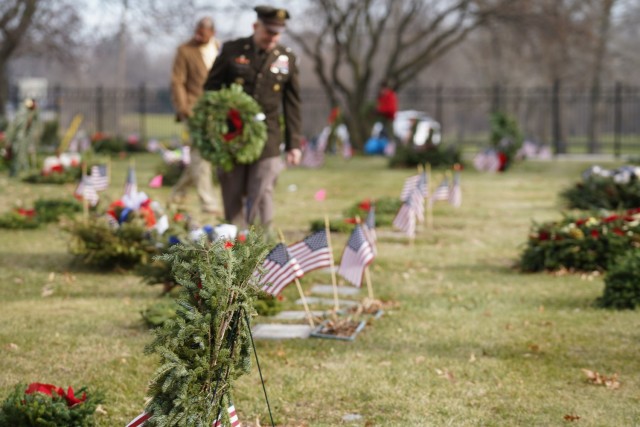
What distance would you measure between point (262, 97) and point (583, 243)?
3.27m

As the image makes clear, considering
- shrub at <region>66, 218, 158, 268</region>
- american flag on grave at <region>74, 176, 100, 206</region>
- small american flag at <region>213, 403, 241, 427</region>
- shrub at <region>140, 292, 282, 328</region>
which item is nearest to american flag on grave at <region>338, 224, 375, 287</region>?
shrub at <region>140, 292, 282, 328</region>

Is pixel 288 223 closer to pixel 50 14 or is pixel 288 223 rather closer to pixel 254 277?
pixel 254 277

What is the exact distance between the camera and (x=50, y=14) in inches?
1101

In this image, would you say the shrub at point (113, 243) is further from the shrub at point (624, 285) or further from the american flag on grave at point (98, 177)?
the shrub at point (624, 285)

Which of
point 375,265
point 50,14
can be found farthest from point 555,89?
point 375,265

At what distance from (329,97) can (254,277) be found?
25.9 m

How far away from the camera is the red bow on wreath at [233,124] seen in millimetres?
8117

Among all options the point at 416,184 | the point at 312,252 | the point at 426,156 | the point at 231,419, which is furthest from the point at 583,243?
the point at 426,156

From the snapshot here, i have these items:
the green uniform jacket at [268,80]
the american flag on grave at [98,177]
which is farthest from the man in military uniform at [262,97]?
the american flag on grave at [98,177]

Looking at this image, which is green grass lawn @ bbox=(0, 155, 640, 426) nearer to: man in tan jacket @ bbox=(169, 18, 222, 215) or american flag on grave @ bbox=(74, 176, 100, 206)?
american flag on grave @ bbox=(74, 176, 100, 206)

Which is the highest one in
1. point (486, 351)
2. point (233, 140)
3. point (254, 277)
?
point (233, 140)

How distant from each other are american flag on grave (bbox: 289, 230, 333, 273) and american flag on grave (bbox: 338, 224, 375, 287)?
15.9 inches

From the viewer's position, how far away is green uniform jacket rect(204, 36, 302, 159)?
8.21 m

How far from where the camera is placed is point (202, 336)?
3.44 metres
